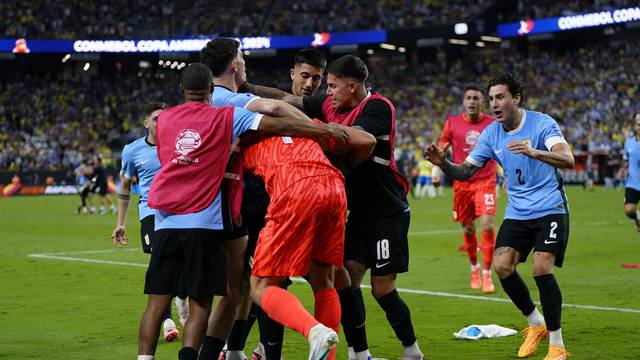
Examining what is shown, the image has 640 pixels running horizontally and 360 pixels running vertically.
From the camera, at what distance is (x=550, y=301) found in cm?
805

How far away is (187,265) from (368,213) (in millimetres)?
1853

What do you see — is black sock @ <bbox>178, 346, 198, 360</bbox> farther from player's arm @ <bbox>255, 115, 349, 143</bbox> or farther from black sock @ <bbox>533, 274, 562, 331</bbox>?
black sock @ <bbox>533, 274, 562, 331</bbox>

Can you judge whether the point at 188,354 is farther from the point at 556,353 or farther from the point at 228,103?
the point at 556,353

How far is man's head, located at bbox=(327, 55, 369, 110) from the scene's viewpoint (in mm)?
7410

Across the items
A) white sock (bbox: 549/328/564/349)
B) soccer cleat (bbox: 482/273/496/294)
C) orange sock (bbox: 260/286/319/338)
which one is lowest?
soccer cleat (bbox: 482/273/496/294)

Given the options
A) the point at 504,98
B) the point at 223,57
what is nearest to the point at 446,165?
the point at 504,98

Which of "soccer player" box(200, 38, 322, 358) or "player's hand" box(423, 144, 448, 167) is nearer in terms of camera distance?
"soccer player" box(200, 38, 322, 358)

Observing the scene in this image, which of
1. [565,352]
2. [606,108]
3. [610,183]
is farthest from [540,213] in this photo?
[606,108]

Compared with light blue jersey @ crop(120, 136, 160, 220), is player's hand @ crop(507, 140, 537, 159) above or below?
above

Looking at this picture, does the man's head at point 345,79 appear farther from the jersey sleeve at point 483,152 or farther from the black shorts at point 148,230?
the black shorts at point 148,230

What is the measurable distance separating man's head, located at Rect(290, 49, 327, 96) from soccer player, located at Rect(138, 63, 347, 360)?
160 centimetres

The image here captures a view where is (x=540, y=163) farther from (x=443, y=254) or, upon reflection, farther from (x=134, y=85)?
(x=134, y=85)

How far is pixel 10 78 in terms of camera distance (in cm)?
6006

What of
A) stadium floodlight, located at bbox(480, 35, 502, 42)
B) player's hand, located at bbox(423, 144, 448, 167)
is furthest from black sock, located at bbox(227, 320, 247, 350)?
stadium floodlight, located at bbox(480, 35, 502, 42)
